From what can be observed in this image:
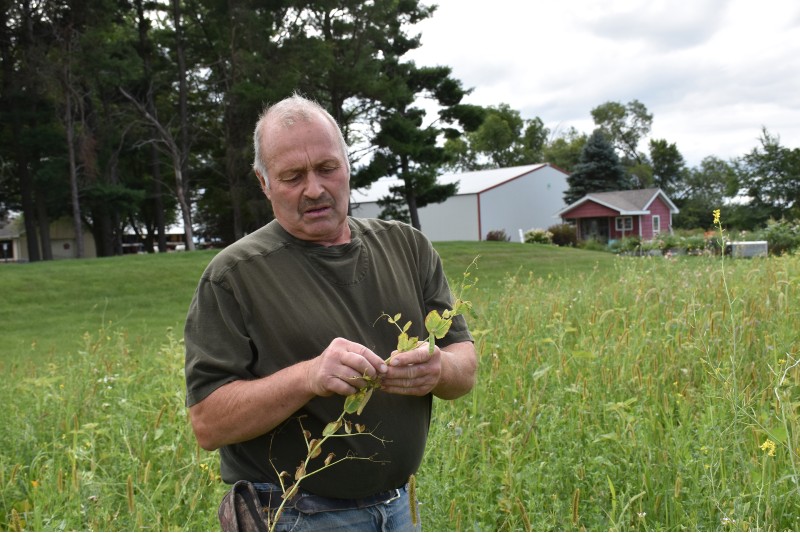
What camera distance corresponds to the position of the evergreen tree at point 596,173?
179 feet

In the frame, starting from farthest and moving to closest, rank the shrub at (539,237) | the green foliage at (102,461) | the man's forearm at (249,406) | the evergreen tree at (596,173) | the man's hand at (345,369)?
1. the evergreen tree at (596,173)
2. the shrub at (539,237)
3. the green foliage at (102,461)
4. the man's forearm at (249,406)
5. the man's hand at (345,369)

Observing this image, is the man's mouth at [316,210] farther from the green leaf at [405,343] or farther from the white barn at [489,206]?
the white barn at [489,206]

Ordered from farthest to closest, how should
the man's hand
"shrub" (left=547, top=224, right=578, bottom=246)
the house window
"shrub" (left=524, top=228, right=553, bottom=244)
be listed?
the house window
"shrub" (left=547, top=224, right=578, bottom=246)
"shrub" (left=524, top=228, right=553, bottom=244)
the man's hand

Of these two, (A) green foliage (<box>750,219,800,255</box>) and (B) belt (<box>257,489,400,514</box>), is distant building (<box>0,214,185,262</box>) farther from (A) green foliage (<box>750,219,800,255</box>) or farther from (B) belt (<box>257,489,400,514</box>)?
(B) belt (<box>257,489,400,514</box>)

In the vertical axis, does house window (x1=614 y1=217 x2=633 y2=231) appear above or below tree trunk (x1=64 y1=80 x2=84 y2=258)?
below

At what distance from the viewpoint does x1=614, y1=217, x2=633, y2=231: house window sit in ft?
153

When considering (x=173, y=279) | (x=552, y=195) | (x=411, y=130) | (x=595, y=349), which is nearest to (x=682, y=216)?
(x=552, y=195)

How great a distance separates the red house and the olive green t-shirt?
1751 inches

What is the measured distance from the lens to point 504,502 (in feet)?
9.80

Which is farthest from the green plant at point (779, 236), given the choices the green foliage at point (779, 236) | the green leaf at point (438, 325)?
the green leaf at point (438, 325)

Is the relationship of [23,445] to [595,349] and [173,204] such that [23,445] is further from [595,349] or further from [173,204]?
[173,204]

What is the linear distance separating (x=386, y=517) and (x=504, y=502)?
100 cm

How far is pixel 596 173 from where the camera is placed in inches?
2170

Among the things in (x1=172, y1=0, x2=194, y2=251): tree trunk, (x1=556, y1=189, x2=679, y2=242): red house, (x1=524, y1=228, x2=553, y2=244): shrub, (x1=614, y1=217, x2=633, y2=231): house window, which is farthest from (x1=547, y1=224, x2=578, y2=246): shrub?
(x1=172, y1=0, x2=194, y2=251): tree trunk
